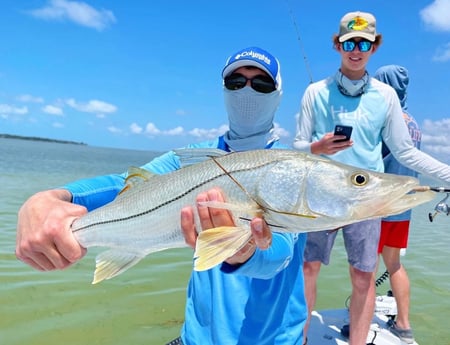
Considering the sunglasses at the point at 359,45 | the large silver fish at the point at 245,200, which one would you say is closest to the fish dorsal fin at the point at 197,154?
the large silver fish at the point at 245,200

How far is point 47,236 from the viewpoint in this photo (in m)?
1.77

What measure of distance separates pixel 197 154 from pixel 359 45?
2.29m

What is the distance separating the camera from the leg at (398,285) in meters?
4.18

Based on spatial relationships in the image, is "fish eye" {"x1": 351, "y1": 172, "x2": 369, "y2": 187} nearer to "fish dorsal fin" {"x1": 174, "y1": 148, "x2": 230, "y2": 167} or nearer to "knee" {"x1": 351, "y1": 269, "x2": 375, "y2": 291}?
"fish dorsal fin" {"x1": 174, "y1": 148, "x2": 230, "y2": 167}

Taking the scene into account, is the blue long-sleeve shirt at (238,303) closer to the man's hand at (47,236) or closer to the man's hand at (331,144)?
the man's hand at (47,236)

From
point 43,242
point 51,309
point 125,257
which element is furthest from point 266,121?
point 51,309

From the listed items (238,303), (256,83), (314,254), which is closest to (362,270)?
(314,254)

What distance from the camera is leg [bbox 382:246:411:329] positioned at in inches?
165

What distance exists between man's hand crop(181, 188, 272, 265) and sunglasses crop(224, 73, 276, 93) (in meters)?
1.18

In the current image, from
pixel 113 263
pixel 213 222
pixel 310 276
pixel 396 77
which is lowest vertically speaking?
pixel 310 276

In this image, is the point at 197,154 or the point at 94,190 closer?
the point at 197,154

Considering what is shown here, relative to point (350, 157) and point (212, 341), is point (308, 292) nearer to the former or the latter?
point (350, 157)

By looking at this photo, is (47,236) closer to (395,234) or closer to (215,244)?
(215,244)

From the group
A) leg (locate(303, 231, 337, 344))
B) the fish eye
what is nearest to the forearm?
the fish eye
